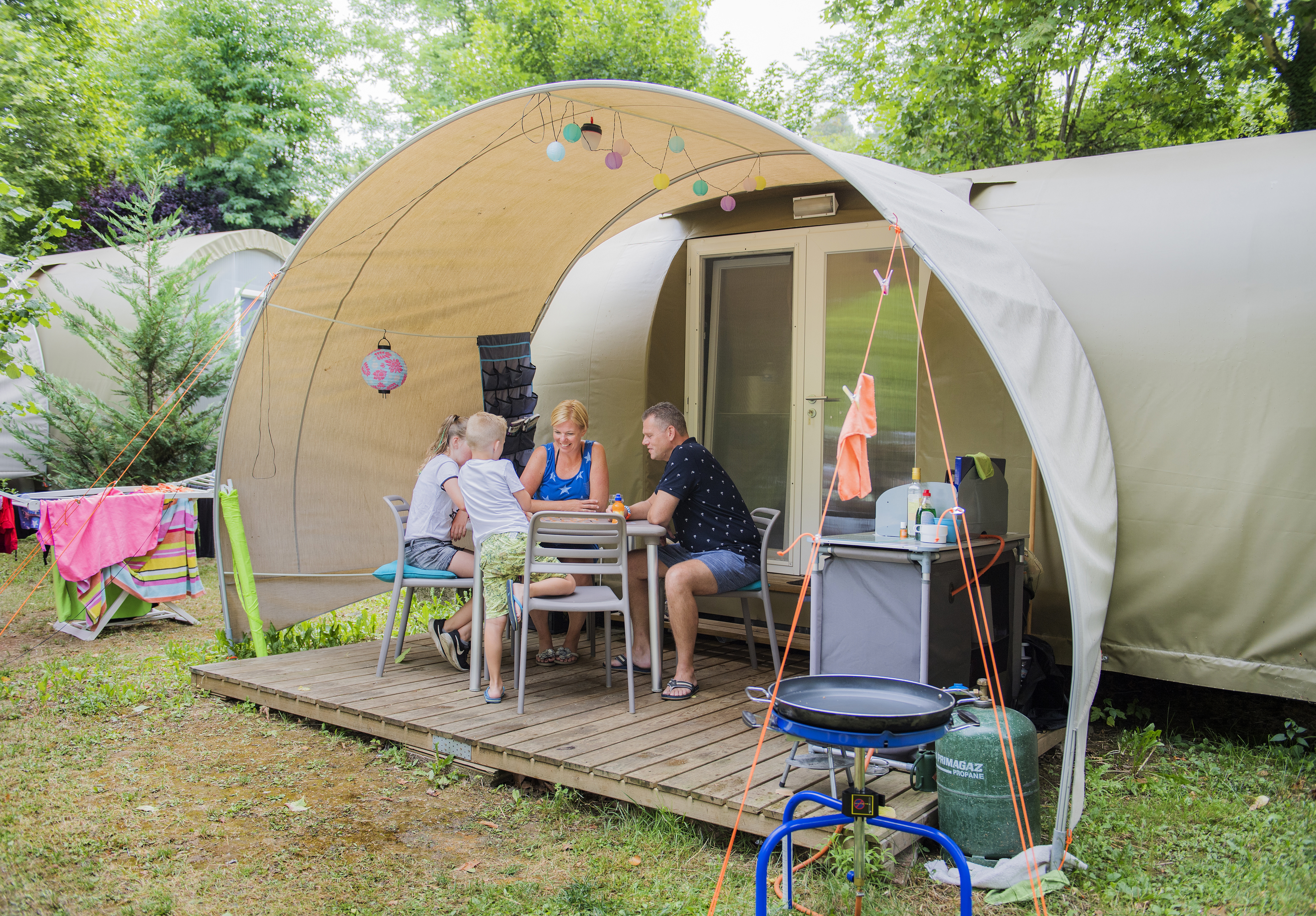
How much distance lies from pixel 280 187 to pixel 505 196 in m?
13.4

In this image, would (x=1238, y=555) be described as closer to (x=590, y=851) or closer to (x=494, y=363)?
(x=590, y=851)

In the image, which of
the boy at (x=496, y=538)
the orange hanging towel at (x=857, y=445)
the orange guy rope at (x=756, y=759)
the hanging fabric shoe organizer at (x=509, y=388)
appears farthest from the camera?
the hanging fabric shoe organizer at (x=509, y=388)

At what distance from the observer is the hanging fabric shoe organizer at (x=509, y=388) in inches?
247

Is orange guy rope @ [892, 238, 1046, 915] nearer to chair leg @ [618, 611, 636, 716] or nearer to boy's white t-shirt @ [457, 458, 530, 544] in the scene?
chair leg @ [618, 611, 636, 716]

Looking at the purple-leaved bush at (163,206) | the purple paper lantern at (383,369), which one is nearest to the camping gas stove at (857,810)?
the purple paper lantern at (383,369)

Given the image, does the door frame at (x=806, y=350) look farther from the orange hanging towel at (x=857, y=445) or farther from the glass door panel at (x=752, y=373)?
the orange hanging towel at (x=857, y=445)

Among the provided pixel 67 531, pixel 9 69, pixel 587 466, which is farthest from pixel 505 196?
pixel 9 69

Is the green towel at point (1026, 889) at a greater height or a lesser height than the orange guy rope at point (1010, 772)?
lesser

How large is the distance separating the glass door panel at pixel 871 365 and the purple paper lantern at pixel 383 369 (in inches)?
101

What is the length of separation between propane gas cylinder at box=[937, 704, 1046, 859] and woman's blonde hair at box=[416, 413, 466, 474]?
2970mm

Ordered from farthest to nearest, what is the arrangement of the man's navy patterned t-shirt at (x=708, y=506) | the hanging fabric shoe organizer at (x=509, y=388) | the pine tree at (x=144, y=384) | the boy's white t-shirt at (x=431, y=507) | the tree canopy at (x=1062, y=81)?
the pine tree at (x=144, y=384)
the tree canopy at (x=1062, y=81)
the hanging fabric shoe organizer at (x=509, y=388)
the boy's white t-shirt at (x=431, y=507)
the man's navy patterned t-shirt at (x=708, y=506)

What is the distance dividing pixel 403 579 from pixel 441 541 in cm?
29

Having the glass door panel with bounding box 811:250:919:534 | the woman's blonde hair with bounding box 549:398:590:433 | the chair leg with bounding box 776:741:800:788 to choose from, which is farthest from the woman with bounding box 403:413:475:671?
the glass door panel with bounding box 811:250:919:534

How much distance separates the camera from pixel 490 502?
13.6 ft
